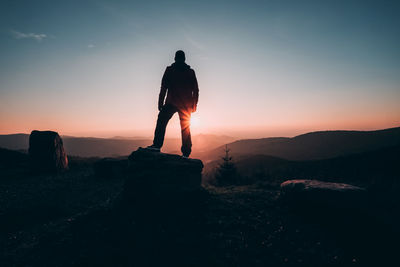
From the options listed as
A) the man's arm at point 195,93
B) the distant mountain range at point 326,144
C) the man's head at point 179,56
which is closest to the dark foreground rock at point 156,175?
the man's arm at point 195,93

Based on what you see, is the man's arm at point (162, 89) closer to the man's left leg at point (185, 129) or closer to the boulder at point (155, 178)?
the man's left leg at point (185, 129)

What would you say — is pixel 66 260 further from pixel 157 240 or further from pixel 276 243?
pixel 276 243

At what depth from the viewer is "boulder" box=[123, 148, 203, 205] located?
5152 millimetres

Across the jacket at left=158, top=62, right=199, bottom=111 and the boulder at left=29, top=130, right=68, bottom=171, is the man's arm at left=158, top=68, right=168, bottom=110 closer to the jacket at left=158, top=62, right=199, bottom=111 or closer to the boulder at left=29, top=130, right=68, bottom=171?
the jacket at left=158, top=62, right=199, bottom=111

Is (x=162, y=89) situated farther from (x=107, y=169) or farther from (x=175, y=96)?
(x=107, y=169)

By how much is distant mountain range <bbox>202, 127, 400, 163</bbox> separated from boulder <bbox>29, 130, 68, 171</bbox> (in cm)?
2819

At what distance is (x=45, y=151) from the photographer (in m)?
11.3

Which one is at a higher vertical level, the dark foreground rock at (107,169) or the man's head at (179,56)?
the man's head at (179,56)

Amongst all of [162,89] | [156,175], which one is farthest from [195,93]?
[156,175]

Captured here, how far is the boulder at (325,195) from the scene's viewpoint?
4.20 meters

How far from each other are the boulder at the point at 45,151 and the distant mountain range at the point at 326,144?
92.5ft

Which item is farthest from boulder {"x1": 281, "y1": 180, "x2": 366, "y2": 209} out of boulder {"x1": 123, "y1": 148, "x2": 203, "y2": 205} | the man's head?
the man's head

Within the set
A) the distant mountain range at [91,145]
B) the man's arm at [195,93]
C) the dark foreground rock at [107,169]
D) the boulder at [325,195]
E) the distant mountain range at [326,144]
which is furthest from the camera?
the distant mountain range at [91,145]

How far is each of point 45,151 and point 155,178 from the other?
9.88m
